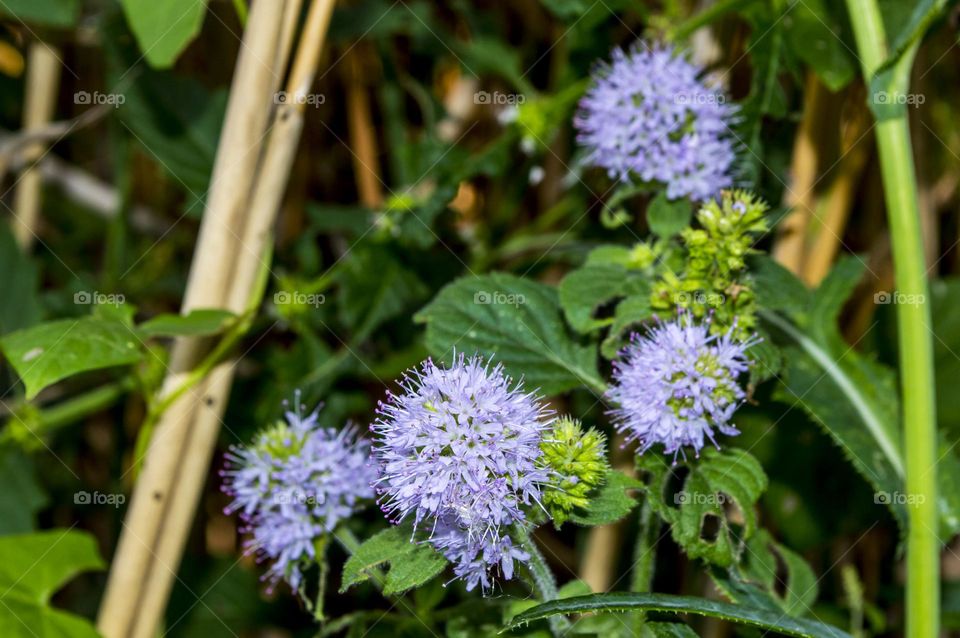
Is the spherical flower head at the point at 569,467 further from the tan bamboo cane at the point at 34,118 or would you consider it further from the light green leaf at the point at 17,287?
the tan bamboo cane at the point at 34,118

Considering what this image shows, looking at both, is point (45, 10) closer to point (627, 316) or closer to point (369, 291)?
point (369, 291)

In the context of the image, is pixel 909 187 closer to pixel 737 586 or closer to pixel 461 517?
pixel 737 586

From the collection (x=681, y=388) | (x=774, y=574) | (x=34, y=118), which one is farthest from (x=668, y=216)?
(x=34, y=118)

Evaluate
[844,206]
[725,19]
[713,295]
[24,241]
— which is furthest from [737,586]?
[24,241]

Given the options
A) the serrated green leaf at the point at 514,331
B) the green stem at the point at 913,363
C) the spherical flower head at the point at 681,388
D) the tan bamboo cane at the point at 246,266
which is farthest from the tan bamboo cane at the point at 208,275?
the green stem at the point at 913,363

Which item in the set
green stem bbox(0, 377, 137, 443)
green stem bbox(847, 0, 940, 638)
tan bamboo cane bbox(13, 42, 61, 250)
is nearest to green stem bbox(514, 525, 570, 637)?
green stem bbox(847, 0, 940, 638)

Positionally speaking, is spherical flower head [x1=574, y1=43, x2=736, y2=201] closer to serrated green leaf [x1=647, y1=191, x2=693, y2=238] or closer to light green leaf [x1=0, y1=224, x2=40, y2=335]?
serrated green leaf [x1=647, y1=191, x2=693, y2=238]
